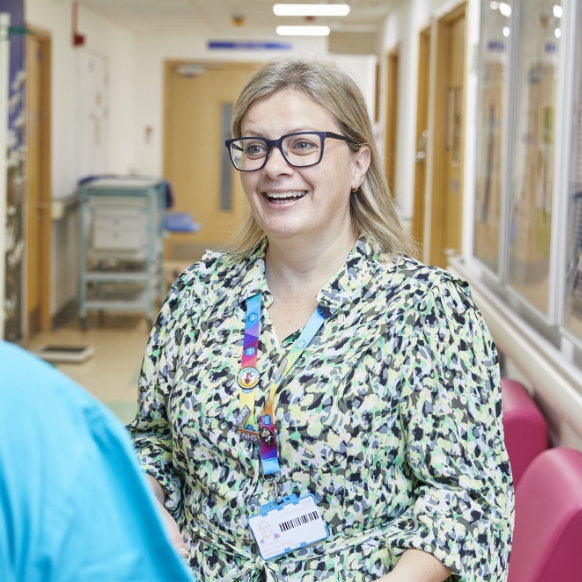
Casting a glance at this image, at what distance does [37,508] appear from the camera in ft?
1.76

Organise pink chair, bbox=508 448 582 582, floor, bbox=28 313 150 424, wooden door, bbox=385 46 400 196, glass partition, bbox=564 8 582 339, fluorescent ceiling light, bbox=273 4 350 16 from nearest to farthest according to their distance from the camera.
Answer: pink chair, bbox=508 448 582 582, glass partition, bbox=564 8 582 339, floor, bbox=28 313 150 424, fluorescent ceiling light, bbox=273 4 350 16, wooden door, bbox=385 46 400 196

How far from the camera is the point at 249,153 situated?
5.17 ft

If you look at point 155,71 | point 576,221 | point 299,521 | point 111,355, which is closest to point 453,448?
point 299,521

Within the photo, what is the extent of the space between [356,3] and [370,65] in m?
3.69

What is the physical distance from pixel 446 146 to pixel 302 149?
454cm

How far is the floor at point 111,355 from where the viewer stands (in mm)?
5156

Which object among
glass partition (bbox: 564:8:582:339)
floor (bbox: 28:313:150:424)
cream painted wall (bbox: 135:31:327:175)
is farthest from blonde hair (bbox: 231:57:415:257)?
cream painted wall (bbox: 135:31:327:175)

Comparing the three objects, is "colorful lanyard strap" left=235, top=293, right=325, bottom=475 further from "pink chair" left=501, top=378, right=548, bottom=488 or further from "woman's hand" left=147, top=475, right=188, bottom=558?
"pink chair" left=501, top=378, right=548, bottom=488

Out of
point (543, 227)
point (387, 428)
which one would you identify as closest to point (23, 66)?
point (543, 227)

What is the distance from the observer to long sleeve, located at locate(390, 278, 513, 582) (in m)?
1.38

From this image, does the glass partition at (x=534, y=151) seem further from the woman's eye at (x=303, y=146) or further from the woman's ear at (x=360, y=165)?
the woman's eye at (x=303, y=146)

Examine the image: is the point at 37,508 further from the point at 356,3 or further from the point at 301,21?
the point at 301,21

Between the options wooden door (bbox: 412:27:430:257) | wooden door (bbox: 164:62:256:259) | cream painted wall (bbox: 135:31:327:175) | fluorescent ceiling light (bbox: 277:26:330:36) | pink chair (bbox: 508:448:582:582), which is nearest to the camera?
pink chair (bbox: 508:448:582:582)

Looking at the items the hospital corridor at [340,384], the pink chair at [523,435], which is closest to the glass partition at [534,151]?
the hospital corridor at [340,384]
